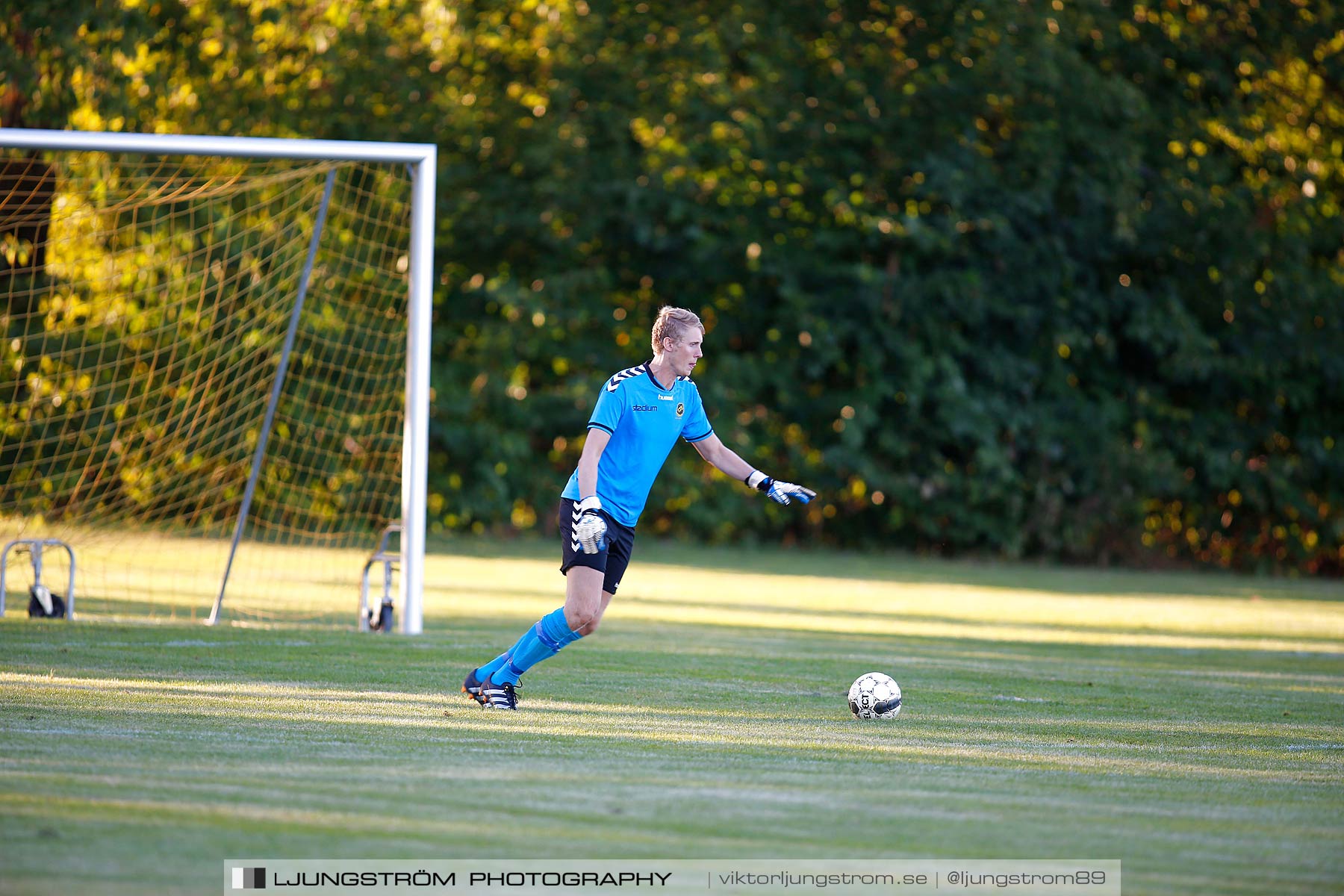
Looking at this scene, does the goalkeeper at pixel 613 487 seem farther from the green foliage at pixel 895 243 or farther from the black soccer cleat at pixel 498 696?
the green foliage at pixel 895 243

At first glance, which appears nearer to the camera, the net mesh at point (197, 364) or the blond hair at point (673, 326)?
the blond hair at point (673, 326)

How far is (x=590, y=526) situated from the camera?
261 inches

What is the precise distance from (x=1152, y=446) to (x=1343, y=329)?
3.36 metres

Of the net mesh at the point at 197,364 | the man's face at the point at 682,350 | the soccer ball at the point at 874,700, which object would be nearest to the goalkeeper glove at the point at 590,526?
the man's face at the point at 682,350

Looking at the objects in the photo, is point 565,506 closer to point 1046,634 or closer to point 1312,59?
point 1046,634

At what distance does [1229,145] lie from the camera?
22469 mm

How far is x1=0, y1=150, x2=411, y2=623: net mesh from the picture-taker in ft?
57.1

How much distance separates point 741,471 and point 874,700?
139 cm

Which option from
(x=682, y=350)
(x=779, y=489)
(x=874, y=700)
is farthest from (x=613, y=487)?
(x=874, y=700)

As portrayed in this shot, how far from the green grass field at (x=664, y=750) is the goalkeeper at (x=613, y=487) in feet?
0.91

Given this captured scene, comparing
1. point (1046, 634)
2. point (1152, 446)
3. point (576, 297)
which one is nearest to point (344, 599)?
point (1046, 634)

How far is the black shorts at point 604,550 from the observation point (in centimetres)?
680

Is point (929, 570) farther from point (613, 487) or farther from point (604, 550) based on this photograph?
point (604, 550)

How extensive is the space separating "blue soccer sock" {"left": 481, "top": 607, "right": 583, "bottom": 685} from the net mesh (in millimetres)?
9244
